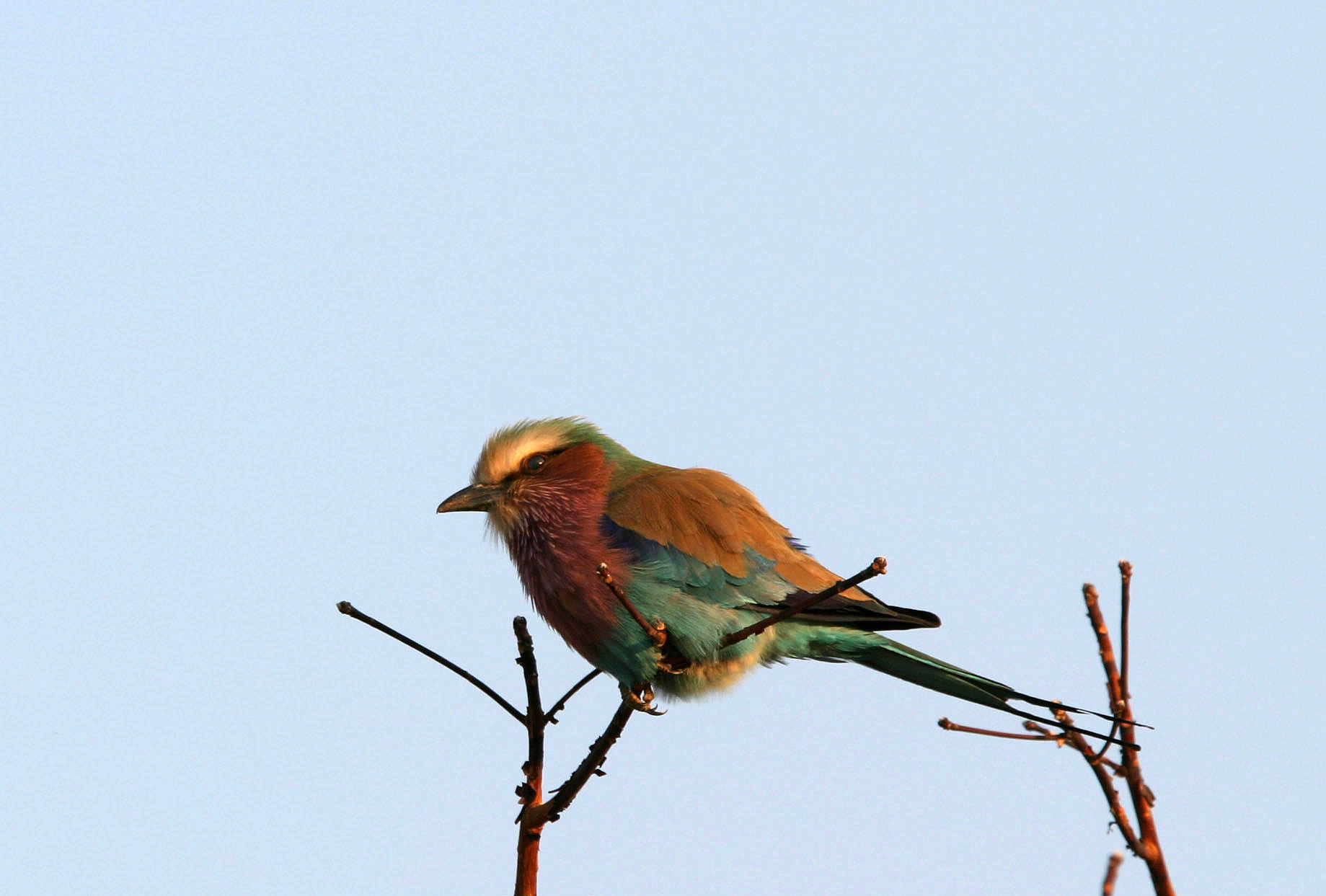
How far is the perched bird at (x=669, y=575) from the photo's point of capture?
447 cm

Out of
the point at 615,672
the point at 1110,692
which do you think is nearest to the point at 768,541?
the point at 615,672

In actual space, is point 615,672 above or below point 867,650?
below

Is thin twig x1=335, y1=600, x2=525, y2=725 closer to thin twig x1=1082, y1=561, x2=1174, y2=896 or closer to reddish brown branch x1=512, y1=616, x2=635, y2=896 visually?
reddish brown branch x1=512, y1=616, x2=635, y2=896

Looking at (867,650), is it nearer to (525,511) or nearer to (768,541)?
(768,541)

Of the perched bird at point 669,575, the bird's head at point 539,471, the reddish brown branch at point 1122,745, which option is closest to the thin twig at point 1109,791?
the reddish brown branch at point 1122,745

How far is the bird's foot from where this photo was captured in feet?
13.1

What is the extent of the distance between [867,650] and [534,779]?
1439 millimetres

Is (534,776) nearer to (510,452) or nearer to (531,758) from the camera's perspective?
(531,758)

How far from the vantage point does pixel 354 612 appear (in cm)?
356

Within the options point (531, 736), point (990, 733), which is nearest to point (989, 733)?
→ point (990, 733)

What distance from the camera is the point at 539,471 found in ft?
16.7

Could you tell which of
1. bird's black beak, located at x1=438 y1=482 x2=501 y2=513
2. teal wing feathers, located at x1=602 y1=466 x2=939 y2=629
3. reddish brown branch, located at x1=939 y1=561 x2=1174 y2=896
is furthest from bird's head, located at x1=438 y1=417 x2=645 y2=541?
reddish brown branch, located at x1=939 y1=561 x2=1174 y2=896

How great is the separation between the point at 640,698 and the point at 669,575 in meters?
0.47

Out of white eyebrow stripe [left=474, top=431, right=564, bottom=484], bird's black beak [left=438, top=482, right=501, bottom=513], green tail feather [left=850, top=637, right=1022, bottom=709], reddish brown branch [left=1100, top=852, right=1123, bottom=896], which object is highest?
white eyebrow stripe [left=474, top=431, right=564, bottom=484]
